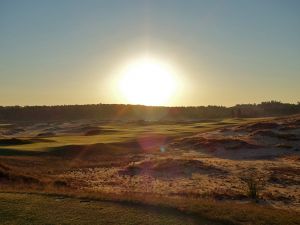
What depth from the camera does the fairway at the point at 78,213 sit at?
57.4 ft

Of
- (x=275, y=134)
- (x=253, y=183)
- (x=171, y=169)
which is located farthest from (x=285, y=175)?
(x=275, y=134)

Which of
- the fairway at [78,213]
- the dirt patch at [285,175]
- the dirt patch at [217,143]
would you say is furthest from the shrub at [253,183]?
the dirt patch at [217,143]

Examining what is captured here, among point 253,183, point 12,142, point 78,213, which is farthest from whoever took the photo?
point 12,142

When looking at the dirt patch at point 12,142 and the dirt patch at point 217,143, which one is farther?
the dirt patch at point 12,142

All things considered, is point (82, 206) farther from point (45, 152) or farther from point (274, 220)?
point (45, 152)

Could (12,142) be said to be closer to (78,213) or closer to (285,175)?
(285,175)

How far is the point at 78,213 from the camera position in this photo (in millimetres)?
18547

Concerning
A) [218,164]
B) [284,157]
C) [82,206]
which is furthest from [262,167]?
[82,206]

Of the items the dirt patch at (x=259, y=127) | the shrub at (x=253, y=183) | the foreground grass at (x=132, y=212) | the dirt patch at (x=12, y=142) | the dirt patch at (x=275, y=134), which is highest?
the dirt patch at (x=259, y=127)

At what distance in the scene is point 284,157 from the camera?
48.0m

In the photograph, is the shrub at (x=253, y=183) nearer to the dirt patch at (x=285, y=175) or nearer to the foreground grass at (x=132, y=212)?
the dirt patch at (x=285, y=175)

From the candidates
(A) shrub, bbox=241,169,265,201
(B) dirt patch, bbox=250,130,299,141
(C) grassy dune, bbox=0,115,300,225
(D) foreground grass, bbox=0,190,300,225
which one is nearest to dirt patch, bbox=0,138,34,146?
(C) grassy dune, bbox=0,115,300,225

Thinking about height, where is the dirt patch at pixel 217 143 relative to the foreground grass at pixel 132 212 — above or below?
above

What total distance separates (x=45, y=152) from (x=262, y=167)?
81.3 feet
